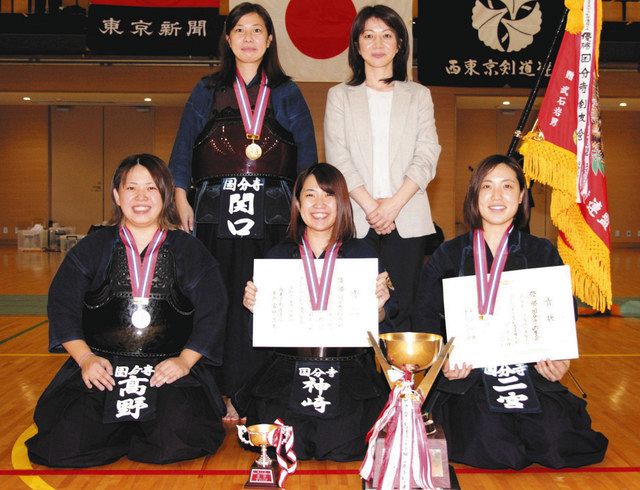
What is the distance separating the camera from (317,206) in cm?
292

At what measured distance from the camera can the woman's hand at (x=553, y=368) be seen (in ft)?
8.84

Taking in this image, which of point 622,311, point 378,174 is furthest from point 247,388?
point 622,311

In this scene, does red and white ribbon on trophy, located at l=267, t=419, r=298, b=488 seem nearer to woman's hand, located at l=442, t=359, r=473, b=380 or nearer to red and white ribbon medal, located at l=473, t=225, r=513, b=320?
woman's hand, located at l=442, t=359, r=473, b=380

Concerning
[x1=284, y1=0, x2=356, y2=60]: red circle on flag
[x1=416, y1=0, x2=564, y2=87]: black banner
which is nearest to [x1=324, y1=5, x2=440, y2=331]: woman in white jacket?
[x1=284, y1=0, x2=356, y2=60]: red circle on flag

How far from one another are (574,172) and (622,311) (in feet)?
11.5

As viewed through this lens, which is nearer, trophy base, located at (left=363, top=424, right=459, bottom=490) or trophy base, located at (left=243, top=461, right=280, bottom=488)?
trophy base, located at (left=363, top=424, right=459, bottom=490)

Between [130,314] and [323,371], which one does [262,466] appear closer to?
[323,371]

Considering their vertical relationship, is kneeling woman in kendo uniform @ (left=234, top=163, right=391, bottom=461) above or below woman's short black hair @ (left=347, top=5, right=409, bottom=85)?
below

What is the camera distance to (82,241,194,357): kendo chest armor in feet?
9.21

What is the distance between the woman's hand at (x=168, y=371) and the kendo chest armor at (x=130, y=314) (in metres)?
0.08

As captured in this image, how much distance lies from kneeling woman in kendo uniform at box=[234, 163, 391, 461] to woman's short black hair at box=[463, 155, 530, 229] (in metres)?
0.43

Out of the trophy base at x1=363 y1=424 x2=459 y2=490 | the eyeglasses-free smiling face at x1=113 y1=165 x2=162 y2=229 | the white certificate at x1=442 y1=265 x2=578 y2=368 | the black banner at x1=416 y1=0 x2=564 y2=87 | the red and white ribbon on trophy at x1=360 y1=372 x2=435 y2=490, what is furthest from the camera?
the black banner at x1=416 y1=0 x2=564 y2=87

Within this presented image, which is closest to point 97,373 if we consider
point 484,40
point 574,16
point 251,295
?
point 251,295

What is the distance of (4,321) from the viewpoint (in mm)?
6191
